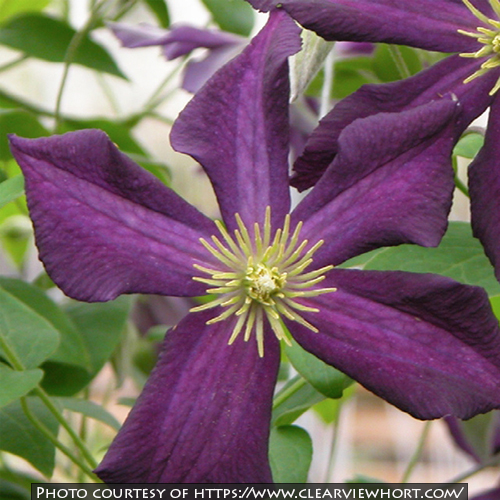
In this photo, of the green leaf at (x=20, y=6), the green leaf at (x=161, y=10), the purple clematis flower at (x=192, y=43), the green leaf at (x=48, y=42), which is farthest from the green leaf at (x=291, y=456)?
the green leaf at (x=20, y=6)

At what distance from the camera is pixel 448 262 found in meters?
0.55

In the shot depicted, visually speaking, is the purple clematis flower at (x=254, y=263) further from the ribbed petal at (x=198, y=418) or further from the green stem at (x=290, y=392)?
the green stem at (x=290, y=392)

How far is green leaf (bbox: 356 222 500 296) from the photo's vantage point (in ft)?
1.74

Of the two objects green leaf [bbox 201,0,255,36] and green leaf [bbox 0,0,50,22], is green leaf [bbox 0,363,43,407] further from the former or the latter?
green leaf [bbox 0,0,50,22]

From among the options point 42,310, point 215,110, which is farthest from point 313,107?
point 215,110

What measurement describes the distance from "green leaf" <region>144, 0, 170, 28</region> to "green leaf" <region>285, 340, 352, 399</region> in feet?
1.96

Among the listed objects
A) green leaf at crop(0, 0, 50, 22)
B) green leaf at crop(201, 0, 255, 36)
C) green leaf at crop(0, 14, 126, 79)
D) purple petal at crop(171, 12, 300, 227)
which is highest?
green leaf at crop(0, 0, 50, 22)

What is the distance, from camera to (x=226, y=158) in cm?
50

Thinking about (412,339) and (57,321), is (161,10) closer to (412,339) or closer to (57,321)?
(57,321)

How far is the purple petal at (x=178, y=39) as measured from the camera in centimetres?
82

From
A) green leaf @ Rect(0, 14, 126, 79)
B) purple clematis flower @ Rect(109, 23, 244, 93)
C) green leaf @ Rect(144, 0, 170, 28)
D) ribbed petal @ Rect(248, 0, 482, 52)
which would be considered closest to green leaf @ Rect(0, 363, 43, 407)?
ribbed petal @ Rect(248, 0, 482, 52)

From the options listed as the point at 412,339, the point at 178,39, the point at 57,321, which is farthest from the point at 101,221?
the point at 178,39

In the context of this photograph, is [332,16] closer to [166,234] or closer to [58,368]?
[166,234]

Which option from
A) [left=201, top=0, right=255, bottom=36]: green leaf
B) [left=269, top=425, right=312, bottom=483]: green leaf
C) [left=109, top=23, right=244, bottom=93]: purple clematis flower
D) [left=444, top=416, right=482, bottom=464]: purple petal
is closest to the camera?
[left=269, top=425, right=312, bottom=483]: green leaf
